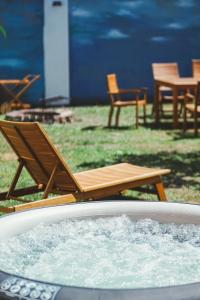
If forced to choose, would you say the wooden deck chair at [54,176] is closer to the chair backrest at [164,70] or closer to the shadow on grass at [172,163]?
the shadow on grass at [172,163]

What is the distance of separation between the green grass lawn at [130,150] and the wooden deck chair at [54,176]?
75 centimetres

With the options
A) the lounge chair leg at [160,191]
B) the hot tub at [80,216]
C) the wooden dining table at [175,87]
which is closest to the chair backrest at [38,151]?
the lounge chair leg at [160,191]

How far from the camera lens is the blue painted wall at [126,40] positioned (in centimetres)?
1600

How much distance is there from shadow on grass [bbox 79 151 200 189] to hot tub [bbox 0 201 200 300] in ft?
9.42

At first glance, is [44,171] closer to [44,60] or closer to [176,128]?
[176,128]

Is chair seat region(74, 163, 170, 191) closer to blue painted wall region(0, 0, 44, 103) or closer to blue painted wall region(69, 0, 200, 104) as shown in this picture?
blue painted wall region(0, 0, 44, 103)

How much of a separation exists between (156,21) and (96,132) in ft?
19.8

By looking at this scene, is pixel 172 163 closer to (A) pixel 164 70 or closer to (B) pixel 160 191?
(B) pixel 160 191

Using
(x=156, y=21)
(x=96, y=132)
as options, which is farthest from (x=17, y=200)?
→ (x=156, y=21)

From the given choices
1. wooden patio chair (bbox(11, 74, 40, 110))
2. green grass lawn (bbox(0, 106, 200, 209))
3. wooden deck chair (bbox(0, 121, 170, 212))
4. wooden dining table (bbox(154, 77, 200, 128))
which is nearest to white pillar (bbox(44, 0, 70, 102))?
wooden patio chair (bbox(11, 74, 40, 110))

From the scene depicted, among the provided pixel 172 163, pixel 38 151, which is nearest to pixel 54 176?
pixel 38 151

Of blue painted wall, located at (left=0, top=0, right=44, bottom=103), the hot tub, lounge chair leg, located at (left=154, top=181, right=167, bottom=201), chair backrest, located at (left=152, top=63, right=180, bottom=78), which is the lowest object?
lounge chair leg, located at (left=154, top=181, right=167, bottom=201)

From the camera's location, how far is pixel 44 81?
15781mm

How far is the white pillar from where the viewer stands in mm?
15648
